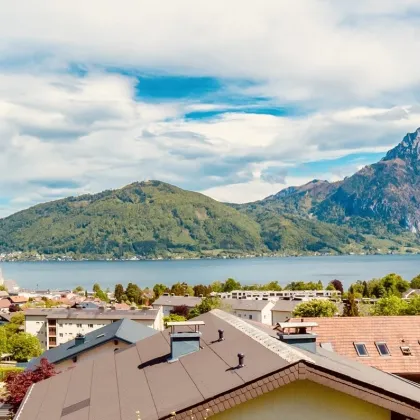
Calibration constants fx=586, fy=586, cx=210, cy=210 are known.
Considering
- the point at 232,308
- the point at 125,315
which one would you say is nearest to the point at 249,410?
the point at 125,315

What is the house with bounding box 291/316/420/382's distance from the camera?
2636cm

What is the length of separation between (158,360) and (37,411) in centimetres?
243

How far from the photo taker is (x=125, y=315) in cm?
7275

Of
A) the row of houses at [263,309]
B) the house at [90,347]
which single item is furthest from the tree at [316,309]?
the house at [90,347]

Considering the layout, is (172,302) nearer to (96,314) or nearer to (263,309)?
(263,309)

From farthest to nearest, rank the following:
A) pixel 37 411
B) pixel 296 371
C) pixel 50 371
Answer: pixel 50 371, pixel 37 411, pixel 296 371

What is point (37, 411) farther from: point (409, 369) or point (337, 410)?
point (409, 369)

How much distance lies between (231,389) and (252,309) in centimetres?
9239

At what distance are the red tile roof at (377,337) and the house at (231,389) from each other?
55.5ft

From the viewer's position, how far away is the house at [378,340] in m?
26.4

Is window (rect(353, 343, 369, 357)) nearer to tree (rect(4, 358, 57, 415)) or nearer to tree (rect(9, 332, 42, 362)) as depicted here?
tree (rect(4, 358, 57, 415))

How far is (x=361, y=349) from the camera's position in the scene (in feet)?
89.9

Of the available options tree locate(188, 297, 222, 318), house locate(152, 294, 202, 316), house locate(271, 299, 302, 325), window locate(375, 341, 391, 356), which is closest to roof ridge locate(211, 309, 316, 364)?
window locate(375, 341, 391, 356)

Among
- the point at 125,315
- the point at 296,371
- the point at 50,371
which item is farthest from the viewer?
the point at 125,315
